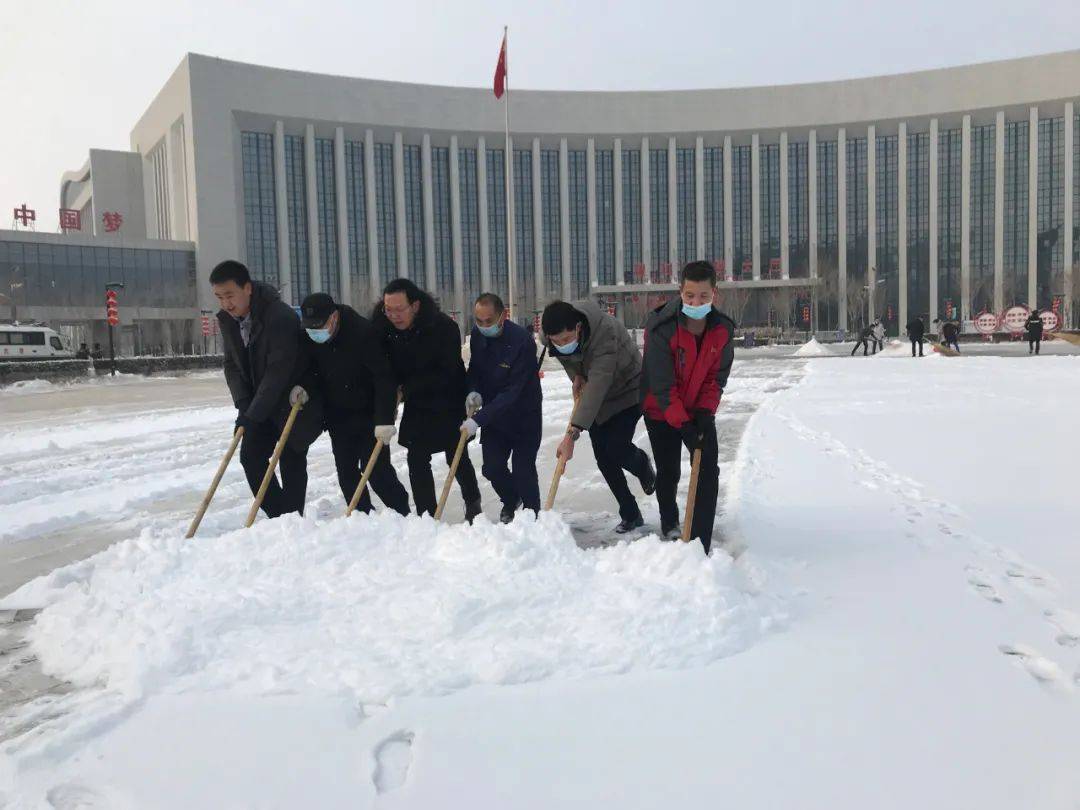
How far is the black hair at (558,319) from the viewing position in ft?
15.0

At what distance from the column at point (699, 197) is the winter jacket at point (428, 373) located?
69676 mm

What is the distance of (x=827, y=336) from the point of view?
6744 centimetres

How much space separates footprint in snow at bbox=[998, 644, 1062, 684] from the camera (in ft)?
8.80

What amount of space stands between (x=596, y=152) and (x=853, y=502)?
71.6 metres

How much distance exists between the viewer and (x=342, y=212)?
66.4 metres

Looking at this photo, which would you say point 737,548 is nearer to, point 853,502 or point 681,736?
point 853,502

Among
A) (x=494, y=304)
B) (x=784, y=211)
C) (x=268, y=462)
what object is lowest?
(x=268, y=462)

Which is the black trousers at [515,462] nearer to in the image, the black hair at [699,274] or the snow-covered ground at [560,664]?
the snow-covered ground at [560,664]

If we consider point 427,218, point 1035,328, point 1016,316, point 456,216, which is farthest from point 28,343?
point 456,216

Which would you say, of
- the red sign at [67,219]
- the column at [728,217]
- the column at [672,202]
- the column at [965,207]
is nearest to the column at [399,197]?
the column at [672,202]

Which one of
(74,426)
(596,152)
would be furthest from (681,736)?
(596,152)

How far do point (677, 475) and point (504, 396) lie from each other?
1119 mm

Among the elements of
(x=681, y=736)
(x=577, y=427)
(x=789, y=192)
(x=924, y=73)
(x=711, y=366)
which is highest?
(x=924, y=73)

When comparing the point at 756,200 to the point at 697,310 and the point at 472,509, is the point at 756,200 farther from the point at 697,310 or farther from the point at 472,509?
the point at 697,310
